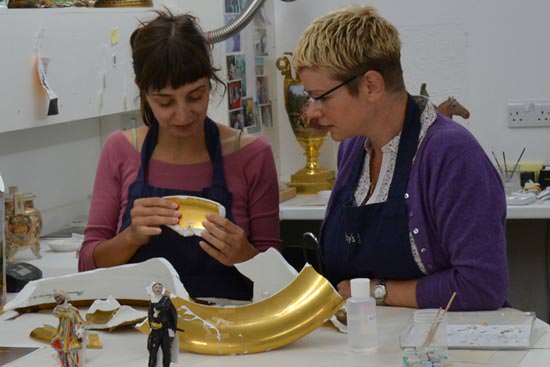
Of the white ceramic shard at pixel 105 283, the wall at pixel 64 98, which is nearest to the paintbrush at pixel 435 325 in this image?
the white ceramic shard at pixel 105 283

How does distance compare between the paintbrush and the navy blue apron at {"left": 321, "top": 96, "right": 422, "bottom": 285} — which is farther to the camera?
the navy blue apron at {"left": 321, "top": 96, "right": 422, "bottom": 285}

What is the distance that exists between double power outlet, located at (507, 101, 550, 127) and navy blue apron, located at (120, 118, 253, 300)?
6.61 feet

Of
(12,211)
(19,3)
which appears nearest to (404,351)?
(12,211)

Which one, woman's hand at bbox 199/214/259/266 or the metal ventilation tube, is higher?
the metal ventilation tube

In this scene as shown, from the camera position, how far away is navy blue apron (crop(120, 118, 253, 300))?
7.53 ft

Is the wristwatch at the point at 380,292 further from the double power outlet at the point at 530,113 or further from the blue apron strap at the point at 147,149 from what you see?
the double power outlet at the point at 530,113

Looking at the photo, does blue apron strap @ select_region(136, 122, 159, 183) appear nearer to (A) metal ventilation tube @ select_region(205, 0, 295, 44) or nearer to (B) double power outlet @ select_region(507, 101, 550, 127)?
(A) metal ventilation tube @ select_region(205, 0, 295, 44)

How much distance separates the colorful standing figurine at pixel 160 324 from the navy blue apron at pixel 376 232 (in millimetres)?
588

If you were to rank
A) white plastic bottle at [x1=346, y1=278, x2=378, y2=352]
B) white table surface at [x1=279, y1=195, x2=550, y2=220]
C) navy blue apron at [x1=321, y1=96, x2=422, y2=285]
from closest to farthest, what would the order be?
white plastic bottle at [x1=346, y1=278, x2=378, y2=352]
navy blue apron at [x1=321, y1=96, x2=422, y2=285]
white table surface at [x1=279, y1=195, x2=550, y2=220]

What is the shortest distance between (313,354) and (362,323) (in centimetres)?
10

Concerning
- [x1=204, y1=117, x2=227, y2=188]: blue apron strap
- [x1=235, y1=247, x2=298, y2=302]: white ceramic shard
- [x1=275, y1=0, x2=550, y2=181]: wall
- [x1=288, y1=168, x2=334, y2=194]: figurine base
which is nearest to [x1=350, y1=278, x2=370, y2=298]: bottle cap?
[x1=235, y1=247, x2=298, y2=302]: white ceramic shard

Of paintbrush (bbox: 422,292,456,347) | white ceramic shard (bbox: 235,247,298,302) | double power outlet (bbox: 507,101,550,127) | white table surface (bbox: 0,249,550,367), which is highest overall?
double power outlet (bbox: 507,101,550,127)

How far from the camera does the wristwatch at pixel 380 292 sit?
2.10 meters

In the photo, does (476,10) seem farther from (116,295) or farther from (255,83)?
(116,295)
